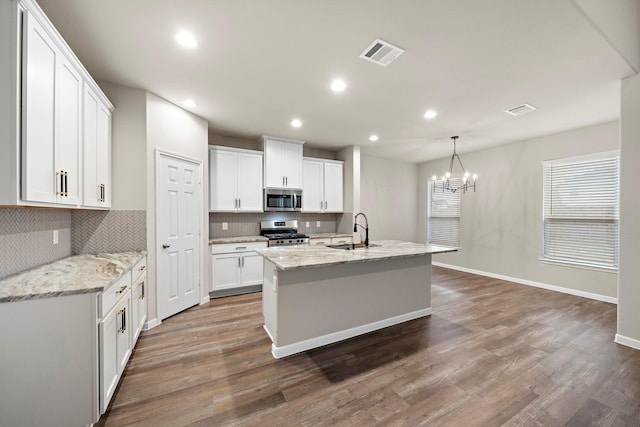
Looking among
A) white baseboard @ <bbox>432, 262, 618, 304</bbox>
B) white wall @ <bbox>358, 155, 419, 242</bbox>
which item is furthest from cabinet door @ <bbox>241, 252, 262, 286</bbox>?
white baseboard @ <bbox>432, 262, 618, 304</bbox>

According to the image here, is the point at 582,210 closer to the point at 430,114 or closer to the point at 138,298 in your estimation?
the point at 430,114

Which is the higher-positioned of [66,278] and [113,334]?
[66,278]

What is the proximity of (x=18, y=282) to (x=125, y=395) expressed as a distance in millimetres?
1088

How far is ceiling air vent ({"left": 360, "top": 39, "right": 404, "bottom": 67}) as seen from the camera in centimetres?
214

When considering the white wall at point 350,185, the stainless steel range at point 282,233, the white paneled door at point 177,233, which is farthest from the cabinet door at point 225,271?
the white wall at point 350,185

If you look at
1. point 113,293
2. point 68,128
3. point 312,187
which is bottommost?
point 113,293

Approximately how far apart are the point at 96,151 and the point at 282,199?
2.83 meters

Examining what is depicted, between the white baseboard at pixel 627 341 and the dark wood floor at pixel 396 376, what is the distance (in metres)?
0.08

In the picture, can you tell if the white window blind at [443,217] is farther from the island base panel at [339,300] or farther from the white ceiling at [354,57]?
the island base panel at [339,300]

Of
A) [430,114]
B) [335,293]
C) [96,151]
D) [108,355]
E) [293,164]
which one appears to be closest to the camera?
[108,355]

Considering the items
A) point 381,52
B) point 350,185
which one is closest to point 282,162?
point 350,185

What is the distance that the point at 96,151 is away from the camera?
2.40 metres

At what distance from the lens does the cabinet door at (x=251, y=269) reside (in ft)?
13.9

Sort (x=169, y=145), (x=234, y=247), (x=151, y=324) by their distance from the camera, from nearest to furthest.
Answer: (x=151, y=324) < (x=169, y=145) < (x=234, y=247)
